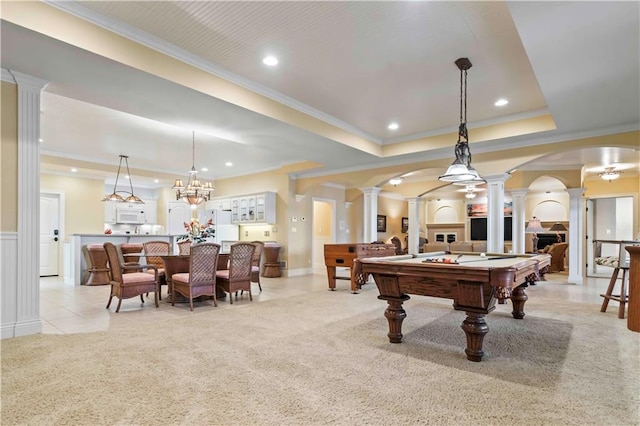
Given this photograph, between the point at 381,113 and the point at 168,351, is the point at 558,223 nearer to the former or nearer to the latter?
the point at 381,113

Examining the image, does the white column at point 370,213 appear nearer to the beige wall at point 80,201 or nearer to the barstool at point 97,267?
the barstool at point 97,267

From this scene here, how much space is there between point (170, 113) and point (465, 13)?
3.47 metres

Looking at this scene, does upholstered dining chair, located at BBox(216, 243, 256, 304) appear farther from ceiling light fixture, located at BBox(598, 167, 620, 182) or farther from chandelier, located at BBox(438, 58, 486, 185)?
ceiling light fixture, located at BBox(598, 167, 620, 182)

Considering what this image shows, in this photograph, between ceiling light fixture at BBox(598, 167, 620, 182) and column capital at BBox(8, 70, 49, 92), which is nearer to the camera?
column capital at BBox(8, 70, 49, 92)

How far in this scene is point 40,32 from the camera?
2.62 m

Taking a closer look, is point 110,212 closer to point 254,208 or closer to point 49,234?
point 49,234

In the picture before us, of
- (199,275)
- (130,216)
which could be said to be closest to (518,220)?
(199,275)

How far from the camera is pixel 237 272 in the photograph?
5184mm

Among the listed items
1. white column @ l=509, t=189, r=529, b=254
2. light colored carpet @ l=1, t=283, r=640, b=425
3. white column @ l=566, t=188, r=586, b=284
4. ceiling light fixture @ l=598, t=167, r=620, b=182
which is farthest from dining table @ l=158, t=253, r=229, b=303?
ceiling light fixture @ l=598, t=167, r=620, b=182

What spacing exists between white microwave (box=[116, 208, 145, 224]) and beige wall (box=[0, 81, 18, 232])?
7.62 metres

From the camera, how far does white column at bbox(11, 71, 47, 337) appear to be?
10.8 ft

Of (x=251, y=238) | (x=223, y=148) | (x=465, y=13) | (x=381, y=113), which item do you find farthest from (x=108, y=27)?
(x=251, y=238)

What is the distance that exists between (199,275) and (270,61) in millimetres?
2967

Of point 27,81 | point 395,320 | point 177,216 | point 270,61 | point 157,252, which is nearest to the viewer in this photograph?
point 395,320
